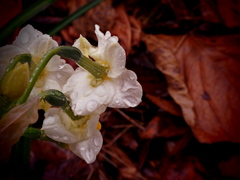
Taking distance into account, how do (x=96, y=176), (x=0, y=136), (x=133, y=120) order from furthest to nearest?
(x=133, y=120)
(x=96, y=176)
(x=0, y=136)

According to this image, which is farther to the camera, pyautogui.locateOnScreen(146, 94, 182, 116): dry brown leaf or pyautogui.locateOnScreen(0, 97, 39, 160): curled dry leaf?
pyautogui.locateOnScreen(146, 94, 182, 116): dry brown leaf

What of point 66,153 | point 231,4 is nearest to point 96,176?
point 66,153

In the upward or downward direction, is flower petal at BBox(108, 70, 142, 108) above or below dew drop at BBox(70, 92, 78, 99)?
below

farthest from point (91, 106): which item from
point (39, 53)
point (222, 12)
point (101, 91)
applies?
point (222, 12)

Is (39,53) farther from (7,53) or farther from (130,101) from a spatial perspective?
(130,101)

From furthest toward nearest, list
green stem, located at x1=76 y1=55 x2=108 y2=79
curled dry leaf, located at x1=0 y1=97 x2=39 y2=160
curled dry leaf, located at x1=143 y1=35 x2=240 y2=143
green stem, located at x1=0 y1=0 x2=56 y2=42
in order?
curled dry leaf, located at x1=143 y1=35 x2=240 y2=143
green stem, located at x1=0 y1=0 x2=56 y2=42
green stem, located at x1=76 y1=55 x2=108 y2=79
curled dry leaf, located at x1=0 y1=97 x2=39 y2=160

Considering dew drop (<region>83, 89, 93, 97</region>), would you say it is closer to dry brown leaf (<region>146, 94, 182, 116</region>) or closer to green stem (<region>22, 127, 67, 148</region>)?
green stem (<region>22, 127, 67, 148</region>)

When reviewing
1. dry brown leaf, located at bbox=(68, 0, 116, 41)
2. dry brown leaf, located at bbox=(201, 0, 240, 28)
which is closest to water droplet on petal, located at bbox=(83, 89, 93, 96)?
dry brown leaf, located at bbox=(68, 0, 116, 41)

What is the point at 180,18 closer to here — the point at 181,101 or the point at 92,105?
the point at 181,101

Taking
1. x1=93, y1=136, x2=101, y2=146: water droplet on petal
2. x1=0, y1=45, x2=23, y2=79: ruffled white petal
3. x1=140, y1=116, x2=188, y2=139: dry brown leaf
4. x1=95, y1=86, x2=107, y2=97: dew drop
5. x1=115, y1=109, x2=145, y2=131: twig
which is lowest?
x1=140, y1=116, x2=188, y2=139: dry brown leaf
